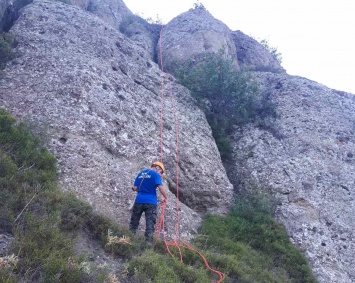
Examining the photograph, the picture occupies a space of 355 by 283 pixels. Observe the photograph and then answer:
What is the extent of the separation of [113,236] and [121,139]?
14.6 feet

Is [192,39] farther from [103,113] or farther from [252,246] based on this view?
[252,246]

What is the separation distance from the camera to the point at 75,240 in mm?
6398

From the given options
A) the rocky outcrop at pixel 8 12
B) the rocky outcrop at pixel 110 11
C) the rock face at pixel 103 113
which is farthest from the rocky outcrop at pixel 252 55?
the rocky outcrop at pixel 8 12

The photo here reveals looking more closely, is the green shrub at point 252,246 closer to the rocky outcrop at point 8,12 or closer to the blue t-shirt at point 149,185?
the blue t-shirt at point 149,185

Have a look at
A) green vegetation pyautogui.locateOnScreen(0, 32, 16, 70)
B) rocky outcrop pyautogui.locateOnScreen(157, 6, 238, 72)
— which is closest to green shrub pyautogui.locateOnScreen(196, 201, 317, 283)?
green vegetation pyautogui.locateOnScreen(0, 32, 16, 70)

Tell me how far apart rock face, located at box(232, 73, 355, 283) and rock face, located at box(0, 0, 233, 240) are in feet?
6.22

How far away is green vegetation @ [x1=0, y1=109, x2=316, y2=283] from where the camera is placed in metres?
5.36

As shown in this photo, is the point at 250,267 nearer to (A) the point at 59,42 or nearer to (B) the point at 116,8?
(A) the point at 59,42

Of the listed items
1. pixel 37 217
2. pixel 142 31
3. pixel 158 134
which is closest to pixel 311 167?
pixel 158 134

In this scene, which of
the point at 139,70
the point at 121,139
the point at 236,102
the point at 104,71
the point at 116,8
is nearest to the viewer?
the point at 121,139

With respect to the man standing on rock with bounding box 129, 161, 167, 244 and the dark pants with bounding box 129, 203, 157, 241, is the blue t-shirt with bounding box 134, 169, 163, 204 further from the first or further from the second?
the dark pants with bounding box 129, 203, 157, 241

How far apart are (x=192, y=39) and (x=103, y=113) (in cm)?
1138

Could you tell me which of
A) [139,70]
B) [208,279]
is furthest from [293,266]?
[139,70]

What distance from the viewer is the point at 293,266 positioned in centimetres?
998
